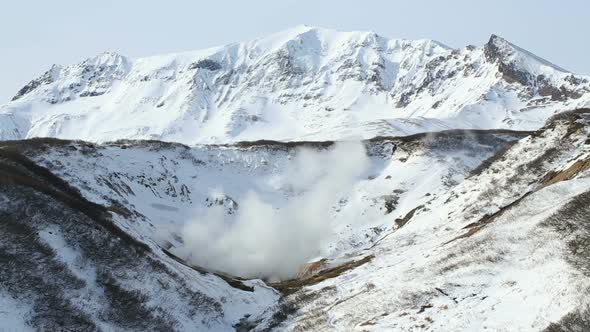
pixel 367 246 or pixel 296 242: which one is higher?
pixel 367 246

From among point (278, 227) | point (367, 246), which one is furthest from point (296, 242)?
point (367, 246)

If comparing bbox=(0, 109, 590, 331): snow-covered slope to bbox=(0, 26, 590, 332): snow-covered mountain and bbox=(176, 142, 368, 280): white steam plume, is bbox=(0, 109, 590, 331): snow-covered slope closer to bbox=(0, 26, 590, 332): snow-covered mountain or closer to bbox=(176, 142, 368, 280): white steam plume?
bbox=(0, 26, 590, 332): snow-covered mountain

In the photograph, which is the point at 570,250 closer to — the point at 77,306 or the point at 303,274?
the point at 77,306

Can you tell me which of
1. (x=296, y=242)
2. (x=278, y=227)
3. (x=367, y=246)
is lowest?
(x=278, y=227)

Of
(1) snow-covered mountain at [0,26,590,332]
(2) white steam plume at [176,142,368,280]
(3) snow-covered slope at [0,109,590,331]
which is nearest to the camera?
(3) snow-covered slope at [0,109,590,331]

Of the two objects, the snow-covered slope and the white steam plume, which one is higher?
the snow-covered slope

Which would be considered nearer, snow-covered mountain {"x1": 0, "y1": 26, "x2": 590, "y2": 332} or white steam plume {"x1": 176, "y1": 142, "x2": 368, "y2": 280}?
snow-covered mountain {"x1": 0, "y1": 26, "x2": 590, "y2": 332}

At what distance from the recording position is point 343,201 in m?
86.5

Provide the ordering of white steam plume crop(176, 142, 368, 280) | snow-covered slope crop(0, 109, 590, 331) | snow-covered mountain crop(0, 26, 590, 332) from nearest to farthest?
1. snow-covered slope crop(0, 109, 590, 331)
2. snow-covered mountain crop(0, 26, 590, 332)
3. white steam plume crop(176, 142, 368, 280)

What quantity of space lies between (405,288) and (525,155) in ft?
107

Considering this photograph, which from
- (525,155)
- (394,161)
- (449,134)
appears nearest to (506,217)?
(525,155)

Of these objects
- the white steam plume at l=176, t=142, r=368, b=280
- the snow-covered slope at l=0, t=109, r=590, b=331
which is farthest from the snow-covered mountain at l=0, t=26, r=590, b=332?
the white steam plume at l=176, t=142, r=368, b=280

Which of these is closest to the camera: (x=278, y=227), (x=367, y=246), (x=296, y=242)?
(x=367, y=246)

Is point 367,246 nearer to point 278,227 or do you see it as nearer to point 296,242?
point 296,242
